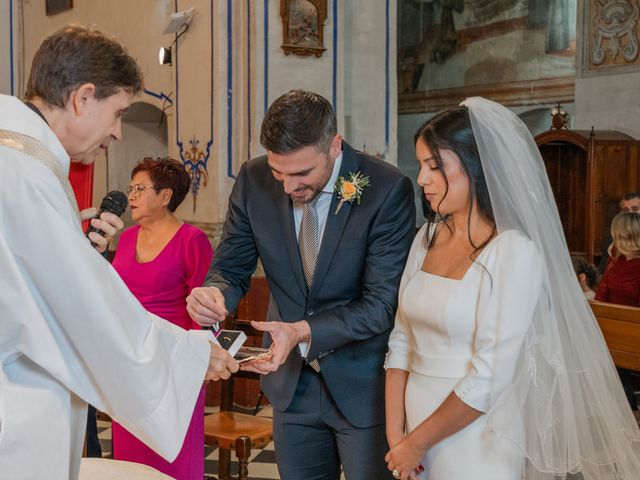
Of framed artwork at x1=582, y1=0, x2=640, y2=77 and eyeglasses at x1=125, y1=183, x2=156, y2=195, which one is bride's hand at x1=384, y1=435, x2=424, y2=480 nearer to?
eyeglasses at x1=125, y1=183, x2=156, y2=195

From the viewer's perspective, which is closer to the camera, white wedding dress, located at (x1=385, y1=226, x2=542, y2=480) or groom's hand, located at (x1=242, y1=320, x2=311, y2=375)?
white wedding dress, located at (x1=385, y1=226, x2=542, y2=480)

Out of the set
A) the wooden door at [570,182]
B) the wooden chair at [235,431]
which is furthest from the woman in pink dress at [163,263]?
the wooden door at [570,182]

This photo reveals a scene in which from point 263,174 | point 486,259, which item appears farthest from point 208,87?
point 486,259

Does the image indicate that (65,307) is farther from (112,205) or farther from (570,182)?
(570,182)

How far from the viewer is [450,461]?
2.68 metres

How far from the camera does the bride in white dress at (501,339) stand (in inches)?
101

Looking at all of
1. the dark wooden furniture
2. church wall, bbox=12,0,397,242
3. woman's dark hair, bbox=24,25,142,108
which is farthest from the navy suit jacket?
the dark wooden furniture

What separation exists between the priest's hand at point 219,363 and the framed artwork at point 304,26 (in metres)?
5.32

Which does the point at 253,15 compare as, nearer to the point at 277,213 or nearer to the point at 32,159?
the point at 277,213

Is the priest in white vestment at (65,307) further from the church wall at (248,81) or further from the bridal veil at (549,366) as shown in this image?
the church wall at (248,81)

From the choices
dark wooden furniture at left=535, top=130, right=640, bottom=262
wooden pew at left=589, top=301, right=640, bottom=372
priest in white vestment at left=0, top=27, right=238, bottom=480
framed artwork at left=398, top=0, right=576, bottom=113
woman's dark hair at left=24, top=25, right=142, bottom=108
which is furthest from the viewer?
framed artwork at left=398, top=0, right=576, bottom=113

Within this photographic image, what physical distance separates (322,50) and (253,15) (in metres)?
0.66

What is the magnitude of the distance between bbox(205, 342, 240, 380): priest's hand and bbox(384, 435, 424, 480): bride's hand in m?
0.57

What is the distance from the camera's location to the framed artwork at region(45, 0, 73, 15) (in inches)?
436
